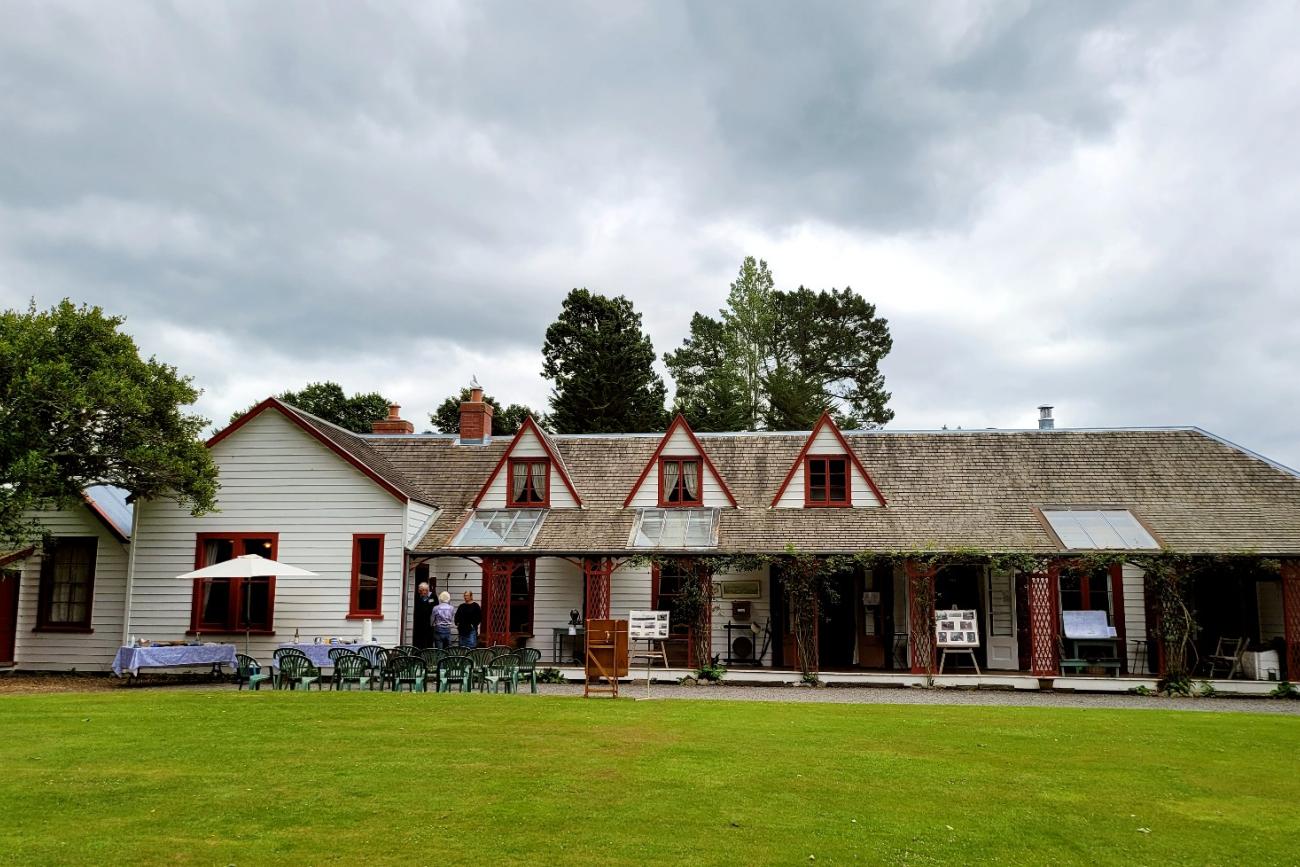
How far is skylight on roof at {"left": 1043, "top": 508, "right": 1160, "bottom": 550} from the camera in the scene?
19188 millimetres

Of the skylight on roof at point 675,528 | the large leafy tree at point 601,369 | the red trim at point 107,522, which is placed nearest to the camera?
the skylight on roof at point 675,528

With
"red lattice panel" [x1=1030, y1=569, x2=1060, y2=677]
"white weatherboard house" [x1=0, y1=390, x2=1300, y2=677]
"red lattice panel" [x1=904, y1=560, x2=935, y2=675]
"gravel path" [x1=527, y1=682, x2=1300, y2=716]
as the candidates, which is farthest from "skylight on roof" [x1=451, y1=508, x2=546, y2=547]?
"red lattice panel" [x1=1030, y1=569, x2=1060, y2=677]

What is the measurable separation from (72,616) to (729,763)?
677 inches

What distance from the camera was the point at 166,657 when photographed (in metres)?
18.2

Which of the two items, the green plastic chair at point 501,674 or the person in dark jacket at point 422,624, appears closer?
the green plastic chair at point 501,674

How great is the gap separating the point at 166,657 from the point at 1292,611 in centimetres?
2078

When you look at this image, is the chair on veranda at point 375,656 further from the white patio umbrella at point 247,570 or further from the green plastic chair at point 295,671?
the white patio umbrella at point 247,570

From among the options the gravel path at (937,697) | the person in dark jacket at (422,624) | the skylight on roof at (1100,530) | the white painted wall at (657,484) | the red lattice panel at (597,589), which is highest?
the white painted wall at (657,484)

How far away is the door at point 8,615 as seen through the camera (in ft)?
68.4

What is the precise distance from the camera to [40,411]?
17.5m

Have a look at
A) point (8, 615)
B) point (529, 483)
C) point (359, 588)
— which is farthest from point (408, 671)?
point (8, 615)

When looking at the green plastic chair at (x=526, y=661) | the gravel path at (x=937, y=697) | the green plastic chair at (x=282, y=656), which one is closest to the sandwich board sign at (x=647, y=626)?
the gravel path at (x=937, y=697)

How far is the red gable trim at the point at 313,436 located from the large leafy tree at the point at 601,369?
2244 centimetres

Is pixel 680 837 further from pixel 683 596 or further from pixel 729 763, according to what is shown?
pixel 683 596
